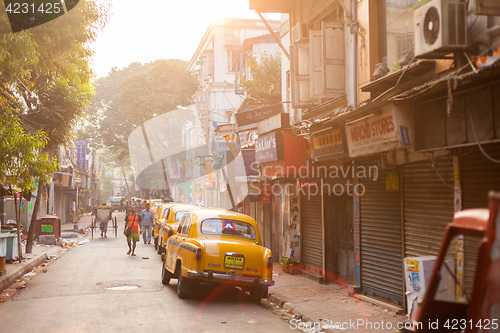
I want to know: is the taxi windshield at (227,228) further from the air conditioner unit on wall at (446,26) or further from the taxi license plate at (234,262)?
the air conditioner unit on wall at (446,26)

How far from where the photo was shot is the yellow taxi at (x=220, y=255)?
10.9 meters

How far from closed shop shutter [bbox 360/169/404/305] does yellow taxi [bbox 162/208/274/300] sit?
222cm

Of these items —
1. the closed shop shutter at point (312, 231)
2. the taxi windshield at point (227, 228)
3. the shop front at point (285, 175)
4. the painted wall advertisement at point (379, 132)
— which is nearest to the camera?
the painted wall advertisement at point (379, 132)

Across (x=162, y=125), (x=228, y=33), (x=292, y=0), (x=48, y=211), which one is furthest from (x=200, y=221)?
(x=162, y=125)

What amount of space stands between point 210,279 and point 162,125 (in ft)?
144

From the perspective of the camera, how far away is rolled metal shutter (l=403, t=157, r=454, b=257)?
9055 mm

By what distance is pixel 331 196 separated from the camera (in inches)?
564

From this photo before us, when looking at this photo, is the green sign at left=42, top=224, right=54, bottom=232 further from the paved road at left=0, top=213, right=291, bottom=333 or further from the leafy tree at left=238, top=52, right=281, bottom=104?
the leafy tree at left=238, top=52, right=281, bottom=104

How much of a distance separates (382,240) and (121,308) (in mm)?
5434

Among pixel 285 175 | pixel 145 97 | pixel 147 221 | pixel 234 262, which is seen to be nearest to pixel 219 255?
pixel 234 262

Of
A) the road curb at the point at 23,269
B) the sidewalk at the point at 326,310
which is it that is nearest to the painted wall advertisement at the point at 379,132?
the sidewalk at the point at 326,310

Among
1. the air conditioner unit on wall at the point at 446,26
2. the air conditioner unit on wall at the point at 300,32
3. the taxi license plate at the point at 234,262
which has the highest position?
the air conditioner unit on wall at the point at 300,32

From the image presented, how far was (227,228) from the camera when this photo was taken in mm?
12125

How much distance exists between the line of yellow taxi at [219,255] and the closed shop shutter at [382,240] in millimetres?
2224
